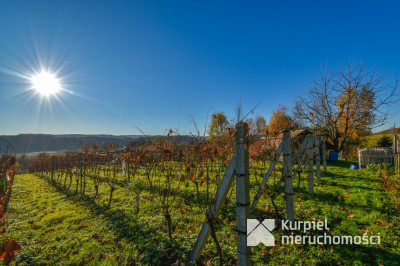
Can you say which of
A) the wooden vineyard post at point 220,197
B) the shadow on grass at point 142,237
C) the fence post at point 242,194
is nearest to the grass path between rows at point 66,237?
the shadow on grass at point 142,237

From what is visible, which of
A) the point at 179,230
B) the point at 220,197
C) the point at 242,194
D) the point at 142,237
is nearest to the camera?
the point at 242,194

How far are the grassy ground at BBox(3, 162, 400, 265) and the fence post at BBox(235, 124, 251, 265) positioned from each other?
0.98m

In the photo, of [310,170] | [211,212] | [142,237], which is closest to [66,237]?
[142,237]

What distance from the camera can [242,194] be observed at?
225 centimetres

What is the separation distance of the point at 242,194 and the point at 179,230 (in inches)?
105

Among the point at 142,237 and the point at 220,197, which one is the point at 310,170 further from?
the point at 142,237

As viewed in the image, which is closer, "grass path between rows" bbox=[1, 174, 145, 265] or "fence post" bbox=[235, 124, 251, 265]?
"fence post" bbox=[235, 124, 251, 265]

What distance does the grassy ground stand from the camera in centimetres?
307

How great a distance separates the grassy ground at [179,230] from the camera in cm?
307

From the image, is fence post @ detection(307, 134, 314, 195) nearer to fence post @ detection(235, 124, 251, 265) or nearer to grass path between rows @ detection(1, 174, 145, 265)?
fence post @ detection(235, 124, 251, 265)

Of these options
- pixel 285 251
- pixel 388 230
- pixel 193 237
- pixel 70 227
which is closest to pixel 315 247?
pixel 285 251

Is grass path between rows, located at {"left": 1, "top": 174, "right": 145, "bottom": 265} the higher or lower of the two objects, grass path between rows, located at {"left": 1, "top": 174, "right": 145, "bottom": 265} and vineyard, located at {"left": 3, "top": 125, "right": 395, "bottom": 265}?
the lower

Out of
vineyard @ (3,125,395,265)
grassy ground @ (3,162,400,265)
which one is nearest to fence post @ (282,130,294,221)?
vineyard @ (3,125,395,265)

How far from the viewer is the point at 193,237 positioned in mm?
3773
